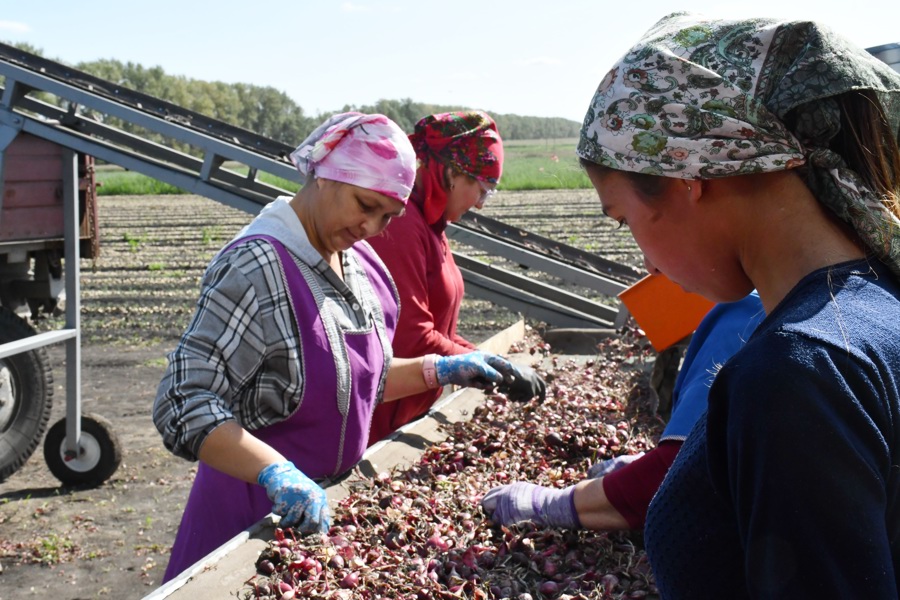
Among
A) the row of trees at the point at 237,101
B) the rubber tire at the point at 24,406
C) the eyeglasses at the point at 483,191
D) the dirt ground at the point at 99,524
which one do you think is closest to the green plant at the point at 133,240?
the dirt ground at the point at 99,524

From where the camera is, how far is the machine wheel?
5527mm

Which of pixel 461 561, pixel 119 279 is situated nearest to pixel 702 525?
pixel 461 561

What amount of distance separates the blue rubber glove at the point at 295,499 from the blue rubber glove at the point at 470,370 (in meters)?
0.98

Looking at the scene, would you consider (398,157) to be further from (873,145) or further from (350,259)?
(873,145)

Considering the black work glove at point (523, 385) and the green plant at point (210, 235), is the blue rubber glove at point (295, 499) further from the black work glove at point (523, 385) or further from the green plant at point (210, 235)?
the green plant at point (210, 235)

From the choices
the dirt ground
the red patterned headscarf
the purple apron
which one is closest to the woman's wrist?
the purple apron

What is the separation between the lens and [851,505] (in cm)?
86

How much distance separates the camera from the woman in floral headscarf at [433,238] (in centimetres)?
326

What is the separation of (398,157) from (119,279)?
11.9m

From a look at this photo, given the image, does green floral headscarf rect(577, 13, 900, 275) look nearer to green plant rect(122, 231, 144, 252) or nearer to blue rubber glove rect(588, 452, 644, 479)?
blue rubber glove rect(588, 452, 644, 479)

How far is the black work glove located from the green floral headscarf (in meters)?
2.24

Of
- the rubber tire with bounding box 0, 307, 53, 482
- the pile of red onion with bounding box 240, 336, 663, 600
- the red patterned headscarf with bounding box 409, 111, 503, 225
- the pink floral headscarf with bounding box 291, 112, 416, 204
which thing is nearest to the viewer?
the pile of red onion with bounding box 240, 336, 663, 600

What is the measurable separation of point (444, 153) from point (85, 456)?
11.4ft

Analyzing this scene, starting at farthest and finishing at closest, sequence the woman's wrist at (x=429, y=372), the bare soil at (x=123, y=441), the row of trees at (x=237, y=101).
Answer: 1. the row of trees at (x=237, y=101)
2. the bare soil at (x=123, y=441)
3. the woman's wrist at (x=429, y=372)
